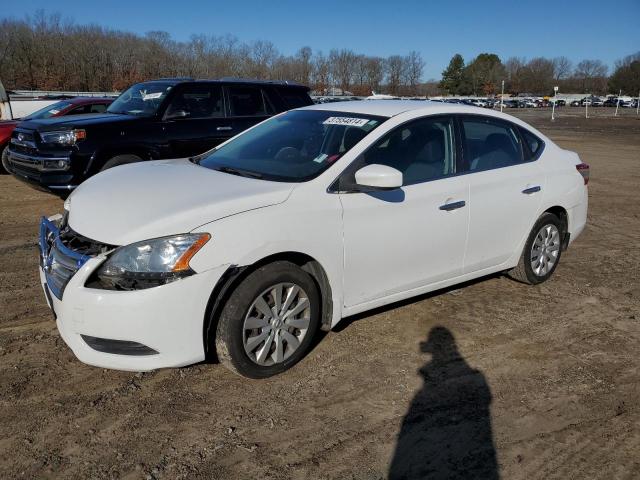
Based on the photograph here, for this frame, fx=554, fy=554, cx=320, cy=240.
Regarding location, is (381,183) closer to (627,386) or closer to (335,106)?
(335,106)

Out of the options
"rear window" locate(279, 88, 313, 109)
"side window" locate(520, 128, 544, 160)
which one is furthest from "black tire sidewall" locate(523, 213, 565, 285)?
"rear window" locate(279, 88, 313, 109)

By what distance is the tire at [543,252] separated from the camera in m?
5.19

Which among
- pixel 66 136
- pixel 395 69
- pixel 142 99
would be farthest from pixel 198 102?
pixel 395 69

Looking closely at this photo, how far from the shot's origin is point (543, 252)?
17.7 ft

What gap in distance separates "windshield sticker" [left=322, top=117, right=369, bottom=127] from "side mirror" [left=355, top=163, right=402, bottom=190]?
0.66 metres

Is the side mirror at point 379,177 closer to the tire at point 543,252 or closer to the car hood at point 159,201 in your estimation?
the car hood at point 159,201

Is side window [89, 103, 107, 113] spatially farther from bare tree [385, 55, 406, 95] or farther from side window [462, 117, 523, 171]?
bare tree [385, 55, 406, 95]

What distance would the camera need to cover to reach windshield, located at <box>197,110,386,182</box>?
3.94 m

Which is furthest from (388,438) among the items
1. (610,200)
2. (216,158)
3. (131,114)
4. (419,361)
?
(610,200)

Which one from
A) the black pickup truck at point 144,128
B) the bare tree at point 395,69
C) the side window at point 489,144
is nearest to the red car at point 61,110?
the black pickup truck at point 144,128

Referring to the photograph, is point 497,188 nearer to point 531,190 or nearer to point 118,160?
point 531,190

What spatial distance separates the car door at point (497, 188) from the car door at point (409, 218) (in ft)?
0.50

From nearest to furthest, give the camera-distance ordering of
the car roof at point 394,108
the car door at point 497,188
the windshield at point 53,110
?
the car roof at point 394,108
the car door at point 497,188
the windshield at point 53,110

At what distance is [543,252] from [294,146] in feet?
8.99
